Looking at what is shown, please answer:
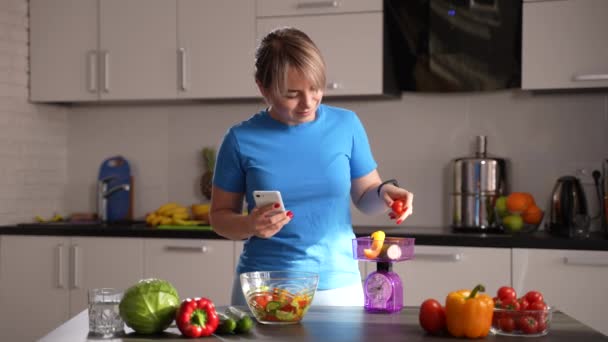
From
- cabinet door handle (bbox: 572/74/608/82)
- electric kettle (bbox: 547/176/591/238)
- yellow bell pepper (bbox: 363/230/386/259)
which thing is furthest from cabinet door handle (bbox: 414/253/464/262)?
yellow bell pepper (bbox: 363/230/386/259)

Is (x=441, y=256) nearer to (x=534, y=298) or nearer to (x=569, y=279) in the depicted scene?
(x=569, y=279)

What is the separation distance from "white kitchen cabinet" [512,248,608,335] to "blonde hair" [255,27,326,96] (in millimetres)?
1723

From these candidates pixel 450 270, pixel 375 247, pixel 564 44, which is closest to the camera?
pixel 375 247

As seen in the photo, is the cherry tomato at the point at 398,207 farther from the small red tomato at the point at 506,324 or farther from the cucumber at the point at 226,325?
the cucumber at the point at 226,325

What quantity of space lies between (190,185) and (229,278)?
2.81 ft

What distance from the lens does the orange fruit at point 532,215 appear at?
3.87 m

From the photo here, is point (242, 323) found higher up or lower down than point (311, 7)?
lower down

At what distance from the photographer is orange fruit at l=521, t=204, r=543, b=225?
3873mm

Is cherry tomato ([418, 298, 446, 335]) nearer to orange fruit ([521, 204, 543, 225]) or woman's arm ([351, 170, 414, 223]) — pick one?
woman's arm ([351, 170, 414, 223])

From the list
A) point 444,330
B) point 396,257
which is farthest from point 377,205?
point 444,330

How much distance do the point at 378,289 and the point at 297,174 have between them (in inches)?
16.2

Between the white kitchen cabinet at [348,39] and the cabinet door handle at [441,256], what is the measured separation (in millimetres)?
796

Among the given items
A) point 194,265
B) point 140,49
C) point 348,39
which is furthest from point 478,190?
point 140,49

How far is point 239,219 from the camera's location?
88.7 inches
